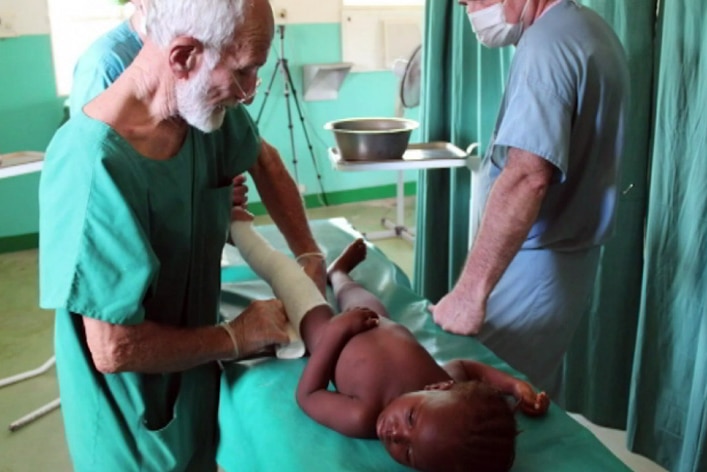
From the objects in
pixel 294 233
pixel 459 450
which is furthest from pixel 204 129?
pixel 459 450

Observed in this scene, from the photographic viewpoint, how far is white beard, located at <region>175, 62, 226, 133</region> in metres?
1.15

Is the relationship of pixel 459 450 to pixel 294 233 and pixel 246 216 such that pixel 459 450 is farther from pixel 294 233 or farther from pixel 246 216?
pixel 246 216

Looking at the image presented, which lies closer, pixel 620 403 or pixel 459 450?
pixel 459 450

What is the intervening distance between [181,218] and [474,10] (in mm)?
986

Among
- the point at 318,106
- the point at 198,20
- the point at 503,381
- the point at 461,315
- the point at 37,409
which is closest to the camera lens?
the point at 198,20

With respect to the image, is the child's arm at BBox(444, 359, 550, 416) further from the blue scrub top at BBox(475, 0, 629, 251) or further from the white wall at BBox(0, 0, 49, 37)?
the white wall at BBox(0, 0, 49, 37)

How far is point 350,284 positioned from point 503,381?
60 cm

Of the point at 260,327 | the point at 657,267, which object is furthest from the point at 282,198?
the point at 657,267

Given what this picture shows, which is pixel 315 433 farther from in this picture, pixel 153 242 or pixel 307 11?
pixel 307 11

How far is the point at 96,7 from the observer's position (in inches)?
172

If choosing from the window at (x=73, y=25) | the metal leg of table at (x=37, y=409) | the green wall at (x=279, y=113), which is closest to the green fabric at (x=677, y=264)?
the metal leg of table at (x=37, y=409)

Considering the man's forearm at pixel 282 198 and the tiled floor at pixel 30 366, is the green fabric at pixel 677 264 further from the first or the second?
the man's forearm at pixel 282 198

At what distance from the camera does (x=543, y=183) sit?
1546 mm

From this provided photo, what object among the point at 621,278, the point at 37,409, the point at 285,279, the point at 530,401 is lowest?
the point at 37,409
